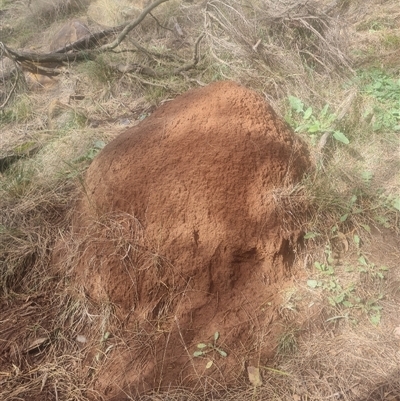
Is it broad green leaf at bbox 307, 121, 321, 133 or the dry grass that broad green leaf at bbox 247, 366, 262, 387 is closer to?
the dry grass

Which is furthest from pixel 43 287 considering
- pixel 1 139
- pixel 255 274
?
pixel 1 139

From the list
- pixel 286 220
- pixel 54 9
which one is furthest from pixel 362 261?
pixel 54 9

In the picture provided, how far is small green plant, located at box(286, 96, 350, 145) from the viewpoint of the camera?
276cm

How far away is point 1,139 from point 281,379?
11.8 ft

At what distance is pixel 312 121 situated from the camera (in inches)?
115

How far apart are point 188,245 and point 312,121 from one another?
151 centimetres

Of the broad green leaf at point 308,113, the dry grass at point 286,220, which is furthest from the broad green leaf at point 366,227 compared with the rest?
the broad green leaf at point 308,113

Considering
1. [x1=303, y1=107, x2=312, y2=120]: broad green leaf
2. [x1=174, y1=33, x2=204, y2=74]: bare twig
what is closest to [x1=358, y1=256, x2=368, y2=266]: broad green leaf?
[x1=303, y1=107, x2=312, y2=120]: broad green leaf

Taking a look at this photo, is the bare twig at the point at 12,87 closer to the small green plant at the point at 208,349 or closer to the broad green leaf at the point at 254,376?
the small green plant at the point at 208,349

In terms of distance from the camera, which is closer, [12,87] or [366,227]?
[366,227]

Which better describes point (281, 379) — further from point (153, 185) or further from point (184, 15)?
point (184, 15)

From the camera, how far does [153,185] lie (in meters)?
2.16

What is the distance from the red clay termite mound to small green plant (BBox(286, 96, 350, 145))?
606 mm

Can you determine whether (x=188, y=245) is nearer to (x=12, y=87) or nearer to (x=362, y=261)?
(x=362, y=261)
